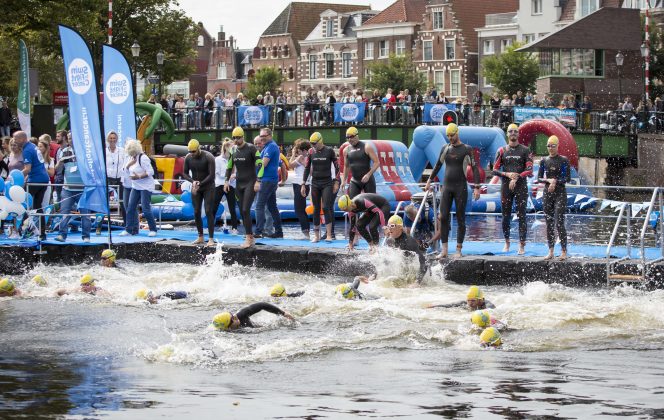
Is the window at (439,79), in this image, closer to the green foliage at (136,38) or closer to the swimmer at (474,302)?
the green foliage at (136,38)

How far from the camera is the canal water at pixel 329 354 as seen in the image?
11.2 meters

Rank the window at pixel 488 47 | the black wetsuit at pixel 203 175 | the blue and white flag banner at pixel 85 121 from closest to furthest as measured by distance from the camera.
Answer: the black wetsuit at pixel 203 175
the blue and white flag banner at pixel 85 121
the window at pixel 488 47

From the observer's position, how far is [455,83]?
86.4 metres

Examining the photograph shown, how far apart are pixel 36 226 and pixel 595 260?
9.93 metres

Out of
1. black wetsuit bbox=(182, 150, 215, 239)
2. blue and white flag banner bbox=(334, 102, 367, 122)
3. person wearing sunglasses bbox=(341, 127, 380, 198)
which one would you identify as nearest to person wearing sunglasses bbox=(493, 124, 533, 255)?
person wearing sunglasses bbox=(341, 127, 380, 198)

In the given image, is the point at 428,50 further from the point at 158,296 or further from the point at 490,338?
the point at 490,338

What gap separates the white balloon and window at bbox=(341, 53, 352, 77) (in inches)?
3077

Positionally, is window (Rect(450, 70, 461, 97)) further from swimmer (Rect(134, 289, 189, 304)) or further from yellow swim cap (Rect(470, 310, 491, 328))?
yellow swim cap (Rect(470, 310, 491, 328))

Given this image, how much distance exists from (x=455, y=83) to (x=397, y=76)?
458 centimetres

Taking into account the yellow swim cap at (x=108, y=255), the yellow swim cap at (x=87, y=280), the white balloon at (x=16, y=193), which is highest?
the white balloon at (x=16, y=193)

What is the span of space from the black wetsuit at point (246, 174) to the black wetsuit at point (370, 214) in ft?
7.45

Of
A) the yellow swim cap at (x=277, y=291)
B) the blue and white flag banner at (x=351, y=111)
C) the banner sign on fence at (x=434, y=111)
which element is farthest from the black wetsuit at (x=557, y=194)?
the blue and white flag banner at (x=351, y=111)

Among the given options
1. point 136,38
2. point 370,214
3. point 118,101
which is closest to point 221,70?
point 136,38

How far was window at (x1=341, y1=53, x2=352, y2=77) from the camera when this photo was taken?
98375mm
